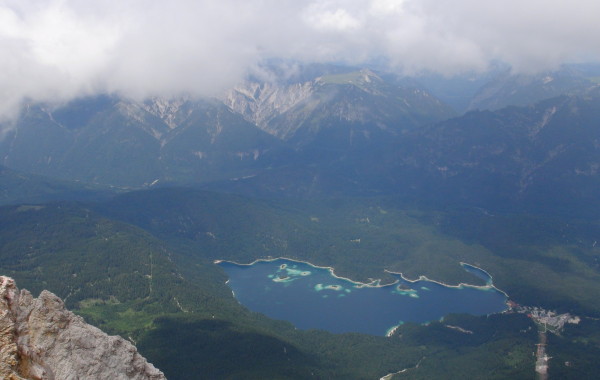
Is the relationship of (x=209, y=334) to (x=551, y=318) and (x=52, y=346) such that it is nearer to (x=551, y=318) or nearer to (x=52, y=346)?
(x=551, y=318)

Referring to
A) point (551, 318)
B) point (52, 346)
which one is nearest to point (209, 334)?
point (551, 318)

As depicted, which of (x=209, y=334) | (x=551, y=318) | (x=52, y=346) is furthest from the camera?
(x=551, y=318)

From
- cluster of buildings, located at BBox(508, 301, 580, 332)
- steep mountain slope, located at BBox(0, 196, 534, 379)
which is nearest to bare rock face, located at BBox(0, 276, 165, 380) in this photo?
steep mountain slope, located at BBox(0, 196, 534, 379)

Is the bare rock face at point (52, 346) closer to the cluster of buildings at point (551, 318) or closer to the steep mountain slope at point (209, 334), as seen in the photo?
the steep mountain slope at point (209, 334)

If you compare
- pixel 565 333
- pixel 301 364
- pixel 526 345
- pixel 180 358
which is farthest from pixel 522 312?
pixel 180 358

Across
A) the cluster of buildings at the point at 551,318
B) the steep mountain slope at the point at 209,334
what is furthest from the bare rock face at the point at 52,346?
the cluster of buildings at the point at 551,318

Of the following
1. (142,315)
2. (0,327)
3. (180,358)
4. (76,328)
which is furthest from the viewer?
(142,315)

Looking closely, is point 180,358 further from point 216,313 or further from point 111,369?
point 111,369

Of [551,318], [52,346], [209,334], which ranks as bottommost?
[209,334]
